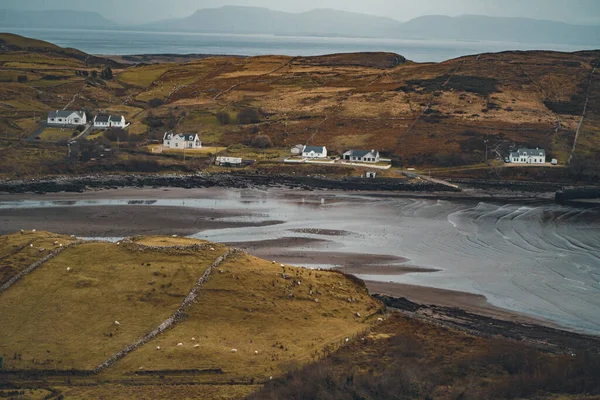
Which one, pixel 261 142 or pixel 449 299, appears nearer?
pixel 449 299

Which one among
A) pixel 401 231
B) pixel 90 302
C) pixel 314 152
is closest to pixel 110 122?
pixel 314 152

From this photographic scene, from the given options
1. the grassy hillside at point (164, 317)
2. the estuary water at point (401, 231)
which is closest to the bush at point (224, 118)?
the estuary water at point (401, 231)

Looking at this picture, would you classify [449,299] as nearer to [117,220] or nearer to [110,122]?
[117,220]

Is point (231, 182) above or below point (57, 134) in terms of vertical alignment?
below

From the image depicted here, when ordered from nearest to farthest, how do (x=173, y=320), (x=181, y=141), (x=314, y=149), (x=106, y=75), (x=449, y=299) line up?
(x=173, y=320) → (x=449, y=299) → (x=314, y=149) → (x=181, y=141) → (x=106, y=75)

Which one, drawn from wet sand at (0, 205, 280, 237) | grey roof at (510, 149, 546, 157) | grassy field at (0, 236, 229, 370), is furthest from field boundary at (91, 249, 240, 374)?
grey roof at (510, 149, 546, 157)

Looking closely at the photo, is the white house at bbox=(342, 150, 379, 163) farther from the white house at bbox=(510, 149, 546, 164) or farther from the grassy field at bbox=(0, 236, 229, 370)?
the grassy field at bbox=(0, 236, 229, 370)

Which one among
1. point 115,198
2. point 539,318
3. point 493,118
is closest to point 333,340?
point 539,318
